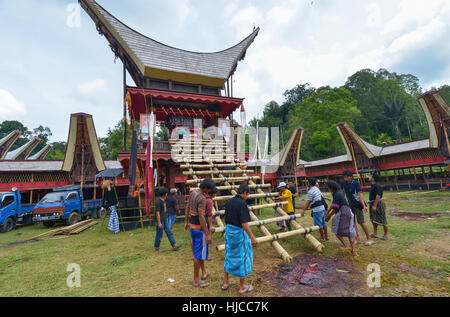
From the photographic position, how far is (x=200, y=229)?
11.9 feet

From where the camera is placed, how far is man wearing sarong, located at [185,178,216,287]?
3510 mm

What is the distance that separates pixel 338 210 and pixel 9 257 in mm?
9011

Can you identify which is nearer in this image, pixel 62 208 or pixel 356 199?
pixel 356 199

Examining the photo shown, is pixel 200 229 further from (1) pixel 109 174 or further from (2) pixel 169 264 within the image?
(1) pixel 109 174

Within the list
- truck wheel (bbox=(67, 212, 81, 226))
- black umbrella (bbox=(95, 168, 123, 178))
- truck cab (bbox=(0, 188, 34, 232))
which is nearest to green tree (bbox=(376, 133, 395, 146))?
black umbrella (bbox=(95, 168, 123, 178))

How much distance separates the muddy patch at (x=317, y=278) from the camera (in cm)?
310

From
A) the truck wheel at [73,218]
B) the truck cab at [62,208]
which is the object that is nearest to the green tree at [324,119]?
the truck cab at [62,208]

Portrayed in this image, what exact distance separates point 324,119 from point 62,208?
3530 centimetres

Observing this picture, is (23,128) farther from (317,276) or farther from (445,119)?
(445,119)

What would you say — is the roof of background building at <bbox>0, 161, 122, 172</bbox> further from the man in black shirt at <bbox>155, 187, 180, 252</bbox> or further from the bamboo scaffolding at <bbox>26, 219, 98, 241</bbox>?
the man in black shirt at <bbox>155, 187, 180, 252</bbox>

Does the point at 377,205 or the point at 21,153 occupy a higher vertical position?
the point at 21,153

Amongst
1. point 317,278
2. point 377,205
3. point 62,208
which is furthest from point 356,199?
point 62,208

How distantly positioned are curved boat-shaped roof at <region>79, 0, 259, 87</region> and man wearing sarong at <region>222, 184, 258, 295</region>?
35.8ft
